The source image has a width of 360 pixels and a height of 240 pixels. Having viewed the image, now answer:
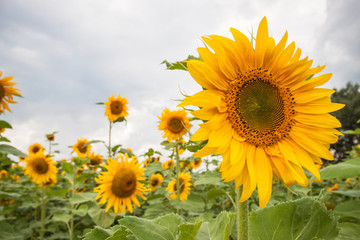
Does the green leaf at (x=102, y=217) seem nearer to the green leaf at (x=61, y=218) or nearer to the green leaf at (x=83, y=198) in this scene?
the green leaf at (x=83, y=198)

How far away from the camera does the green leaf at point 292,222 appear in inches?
51.8

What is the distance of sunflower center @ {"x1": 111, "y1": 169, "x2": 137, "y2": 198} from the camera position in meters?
4.05

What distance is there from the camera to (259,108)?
1.61 meters

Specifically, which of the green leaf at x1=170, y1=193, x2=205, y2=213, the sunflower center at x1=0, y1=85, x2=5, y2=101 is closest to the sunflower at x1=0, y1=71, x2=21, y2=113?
the sunflower center at x1=0, y1=85, x2=5, y2=101

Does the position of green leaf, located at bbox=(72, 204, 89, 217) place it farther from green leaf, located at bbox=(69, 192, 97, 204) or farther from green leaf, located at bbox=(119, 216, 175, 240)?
green leaf, located at bbox=(119, 216, 175, 240)

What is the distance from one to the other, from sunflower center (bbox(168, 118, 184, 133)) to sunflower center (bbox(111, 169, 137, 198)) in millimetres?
1156

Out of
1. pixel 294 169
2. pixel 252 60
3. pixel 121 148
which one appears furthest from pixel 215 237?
pixel 121 148

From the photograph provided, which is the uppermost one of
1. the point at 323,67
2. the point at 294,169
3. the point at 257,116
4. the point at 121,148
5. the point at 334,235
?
the point at 121,148

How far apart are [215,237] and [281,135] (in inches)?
26.7

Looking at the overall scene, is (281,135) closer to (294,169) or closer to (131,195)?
(294,169)

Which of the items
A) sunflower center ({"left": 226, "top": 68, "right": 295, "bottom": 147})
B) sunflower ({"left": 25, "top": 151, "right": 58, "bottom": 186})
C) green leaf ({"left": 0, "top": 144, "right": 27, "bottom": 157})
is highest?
sunflower ({"left": 25, "top": 151, "right": 58, "bottom": 186})

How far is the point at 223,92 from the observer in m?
1.48

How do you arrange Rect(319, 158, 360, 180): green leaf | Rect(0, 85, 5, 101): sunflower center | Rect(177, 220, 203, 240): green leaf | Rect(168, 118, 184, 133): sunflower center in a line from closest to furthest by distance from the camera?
Rect(177, 220, 203, 240): green leaf
Rect(319, 158, 360, 180): green leaf
Rect(0, 85, 5, 101): sunflower center
Rect(168, 118, 184, 133): sunflower center

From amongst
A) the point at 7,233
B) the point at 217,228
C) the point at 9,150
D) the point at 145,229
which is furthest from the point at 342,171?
the point at 7,233
